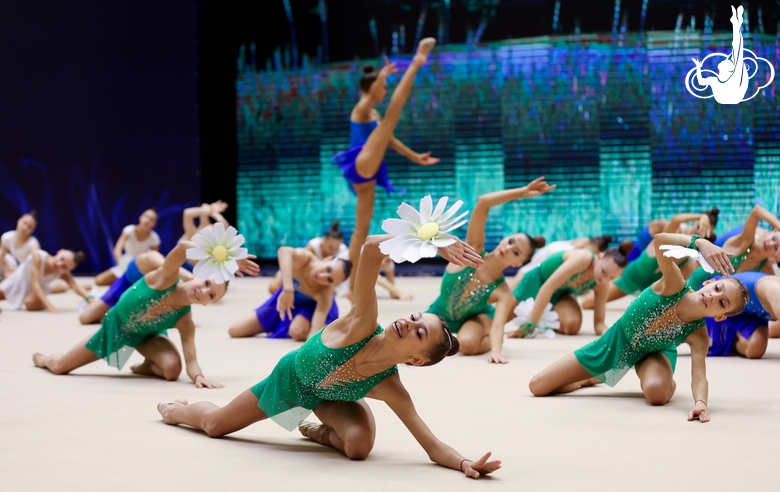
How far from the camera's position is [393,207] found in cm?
875

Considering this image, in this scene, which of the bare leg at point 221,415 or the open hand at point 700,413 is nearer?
the bare leg at point 221,415

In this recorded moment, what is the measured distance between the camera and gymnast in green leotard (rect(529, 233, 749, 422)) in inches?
113

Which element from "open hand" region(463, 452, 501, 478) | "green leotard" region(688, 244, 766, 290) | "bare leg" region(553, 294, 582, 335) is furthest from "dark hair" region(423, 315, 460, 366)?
"bare leg" region(553, 294, 582, 335)

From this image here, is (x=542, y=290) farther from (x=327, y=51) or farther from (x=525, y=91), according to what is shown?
(x=327, y=51)

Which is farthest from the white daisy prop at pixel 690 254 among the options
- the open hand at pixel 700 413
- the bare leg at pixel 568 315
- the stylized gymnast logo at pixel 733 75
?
the stylized gymnast logo at pixel 733 75

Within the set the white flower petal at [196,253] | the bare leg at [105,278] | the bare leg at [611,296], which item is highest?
the white flower petal at [196,253]

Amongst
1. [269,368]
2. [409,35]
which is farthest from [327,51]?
[269,368]

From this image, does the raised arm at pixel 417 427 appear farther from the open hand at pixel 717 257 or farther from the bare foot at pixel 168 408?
the open hand at pixel 717 257

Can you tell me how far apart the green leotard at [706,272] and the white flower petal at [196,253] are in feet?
8.02

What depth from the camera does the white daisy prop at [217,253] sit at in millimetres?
3262

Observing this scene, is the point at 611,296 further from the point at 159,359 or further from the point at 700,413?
the point at 159,359

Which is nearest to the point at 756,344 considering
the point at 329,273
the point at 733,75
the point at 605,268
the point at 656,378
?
the point at 605,268

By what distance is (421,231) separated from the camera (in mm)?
2189

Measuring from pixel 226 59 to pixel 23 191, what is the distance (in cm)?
272
